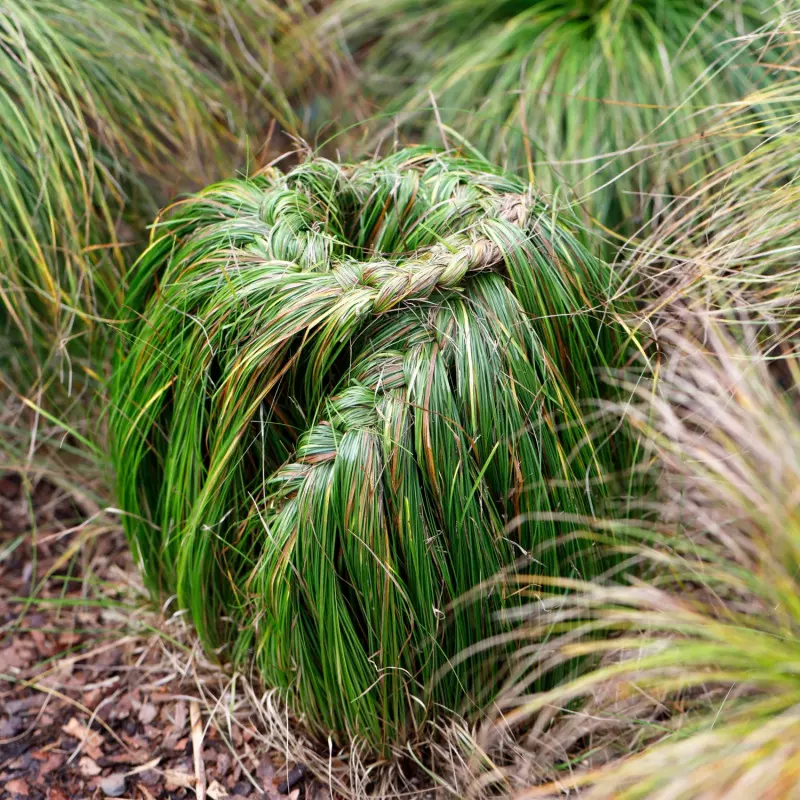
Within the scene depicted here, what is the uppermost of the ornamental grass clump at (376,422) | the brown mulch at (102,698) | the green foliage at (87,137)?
the green foliage at (87,137)

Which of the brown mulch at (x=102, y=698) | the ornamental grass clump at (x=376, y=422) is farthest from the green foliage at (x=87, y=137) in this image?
the brown mulch at (x=102, y=698)

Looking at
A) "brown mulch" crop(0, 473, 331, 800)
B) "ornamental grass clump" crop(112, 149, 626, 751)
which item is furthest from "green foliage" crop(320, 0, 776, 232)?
"brown mulch" crop(0, 473, 331, 800)

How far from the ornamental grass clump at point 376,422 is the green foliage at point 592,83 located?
0.51 m

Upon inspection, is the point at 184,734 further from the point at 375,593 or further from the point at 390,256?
the point at 390,256

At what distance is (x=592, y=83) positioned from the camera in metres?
2.17

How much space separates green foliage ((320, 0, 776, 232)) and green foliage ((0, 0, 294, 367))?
530 millimetres

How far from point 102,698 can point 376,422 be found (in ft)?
3.26

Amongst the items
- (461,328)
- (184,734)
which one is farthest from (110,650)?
(461,328)

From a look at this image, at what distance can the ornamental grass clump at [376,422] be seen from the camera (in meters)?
1.38

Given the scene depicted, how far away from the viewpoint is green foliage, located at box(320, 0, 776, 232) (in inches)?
82.1

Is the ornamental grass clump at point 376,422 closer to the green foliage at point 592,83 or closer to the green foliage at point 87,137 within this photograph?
the green foliage at point 87,137

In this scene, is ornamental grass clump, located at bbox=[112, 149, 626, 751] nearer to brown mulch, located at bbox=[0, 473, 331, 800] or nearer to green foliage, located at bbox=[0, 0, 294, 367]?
brown mulch, located at bbox=[0, 473, 331, 800]

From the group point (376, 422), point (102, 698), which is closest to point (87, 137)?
point (376, 422)

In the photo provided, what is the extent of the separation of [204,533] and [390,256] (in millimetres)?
619
